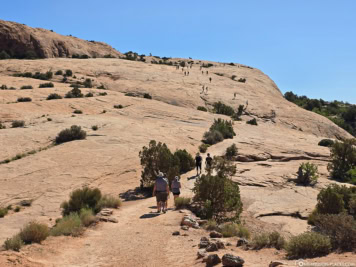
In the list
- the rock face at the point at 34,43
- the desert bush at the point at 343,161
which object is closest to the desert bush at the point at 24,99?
the desert bush at the point at 343,161

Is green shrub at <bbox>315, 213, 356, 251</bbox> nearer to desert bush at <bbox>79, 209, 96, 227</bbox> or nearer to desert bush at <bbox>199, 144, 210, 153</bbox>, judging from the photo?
desert bush at <bbox>79, 209, 96, 227</bbox>

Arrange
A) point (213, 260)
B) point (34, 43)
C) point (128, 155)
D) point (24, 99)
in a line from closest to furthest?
point (213, 260) < point (128, 155) < point (24, 99) < point (34, 43)

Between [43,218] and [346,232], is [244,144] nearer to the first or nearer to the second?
[43,218]

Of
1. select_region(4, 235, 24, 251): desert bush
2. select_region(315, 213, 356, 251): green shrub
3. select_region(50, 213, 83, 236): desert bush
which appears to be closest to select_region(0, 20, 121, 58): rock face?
select_region(50, 213, 83, 236): desert bush

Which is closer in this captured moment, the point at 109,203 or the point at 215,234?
the point at 215,234

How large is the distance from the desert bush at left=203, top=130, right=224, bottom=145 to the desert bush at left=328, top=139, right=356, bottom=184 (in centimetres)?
821

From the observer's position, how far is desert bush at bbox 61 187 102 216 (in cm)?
1240

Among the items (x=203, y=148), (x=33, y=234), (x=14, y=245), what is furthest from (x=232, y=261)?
(x=203, y=148)

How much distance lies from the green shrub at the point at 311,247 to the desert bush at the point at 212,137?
19.1 metres

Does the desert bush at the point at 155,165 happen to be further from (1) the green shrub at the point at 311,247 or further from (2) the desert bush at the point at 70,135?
(1) the green shrub at the point at 311,247

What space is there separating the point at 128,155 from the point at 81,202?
7087 millimetres

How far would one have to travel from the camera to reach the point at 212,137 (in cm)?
2594

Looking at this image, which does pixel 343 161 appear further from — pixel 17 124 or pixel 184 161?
pixel 17 124

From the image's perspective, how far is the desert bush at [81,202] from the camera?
40.7 ft
